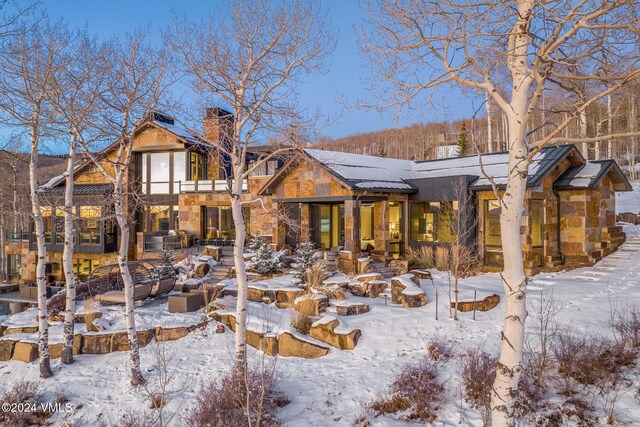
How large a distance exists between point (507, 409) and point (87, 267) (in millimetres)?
22547

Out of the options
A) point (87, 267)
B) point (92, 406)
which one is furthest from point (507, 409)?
point (87, 267)

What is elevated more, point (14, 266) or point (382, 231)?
point (382, 231)

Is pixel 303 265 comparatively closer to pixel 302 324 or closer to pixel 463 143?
pixel 302 324

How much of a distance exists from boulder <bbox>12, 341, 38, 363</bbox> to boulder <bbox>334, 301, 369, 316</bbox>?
704 cm

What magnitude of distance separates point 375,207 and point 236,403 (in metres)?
10.7

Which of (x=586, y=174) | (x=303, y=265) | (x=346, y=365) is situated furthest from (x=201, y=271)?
(x=586, y=174)

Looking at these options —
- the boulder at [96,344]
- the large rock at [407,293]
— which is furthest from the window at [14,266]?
the large rock at [407,293]

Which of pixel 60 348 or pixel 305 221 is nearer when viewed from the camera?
pixel 60 348

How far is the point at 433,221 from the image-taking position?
16062 millimetres

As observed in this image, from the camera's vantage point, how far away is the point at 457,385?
6902 mm

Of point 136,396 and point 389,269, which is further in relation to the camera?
point 389,269

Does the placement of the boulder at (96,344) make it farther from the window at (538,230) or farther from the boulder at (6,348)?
the window at (538,230)

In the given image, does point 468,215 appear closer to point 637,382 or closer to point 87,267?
point 637,382

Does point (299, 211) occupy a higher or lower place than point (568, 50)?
lower
